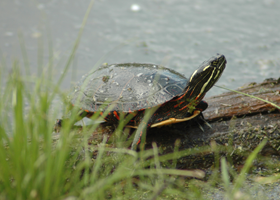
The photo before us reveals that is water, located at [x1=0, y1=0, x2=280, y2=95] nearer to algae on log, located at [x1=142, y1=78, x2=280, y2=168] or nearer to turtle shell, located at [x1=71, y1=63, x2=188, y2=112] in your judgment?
algae on log, located at [x1=142, y1=78, x2=280, y2=168]

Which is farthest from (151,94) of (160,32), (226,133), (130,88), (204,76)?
(160,32)

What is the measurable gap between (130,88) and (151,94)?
9.7 inches

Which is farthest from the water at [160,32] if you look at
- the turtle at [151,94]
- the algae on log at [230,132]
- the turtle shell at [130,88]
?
the turtle at [151,94]

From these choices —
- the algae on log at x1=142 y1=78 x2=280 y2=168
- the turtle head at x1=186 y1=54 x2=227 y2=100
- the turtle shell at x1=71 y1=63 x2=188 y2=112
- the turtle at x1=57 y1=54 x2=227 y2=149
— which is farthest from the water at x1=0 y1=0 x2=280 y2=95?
the turtle head at x1=186 y1=54 x2=227 y2=100

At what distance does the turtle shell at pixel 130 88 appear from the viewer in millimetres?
2715

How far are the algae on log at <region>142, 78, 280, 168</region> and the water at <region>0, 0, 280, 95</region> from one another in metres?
2.06

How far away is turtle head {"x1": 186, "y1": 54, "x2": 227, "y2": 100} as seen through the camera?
266 centimetres

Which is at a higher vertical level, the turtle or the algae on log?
the turtle

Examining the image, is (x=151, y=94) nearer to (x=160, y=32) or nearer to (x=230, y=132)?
(x=230, y=132)

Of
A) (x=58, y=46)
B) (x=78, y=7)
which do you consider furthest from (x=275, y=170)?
(x=78, y=7)

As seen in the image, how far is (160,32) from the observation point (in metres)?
6.60

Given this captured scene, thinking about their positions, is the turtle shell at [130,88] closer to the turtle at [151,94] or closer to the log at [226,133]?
the turtle at [151,94]

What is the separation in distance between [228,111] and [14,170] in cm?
240

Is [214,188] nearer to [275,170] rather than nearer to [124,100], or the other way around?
[275,170]
